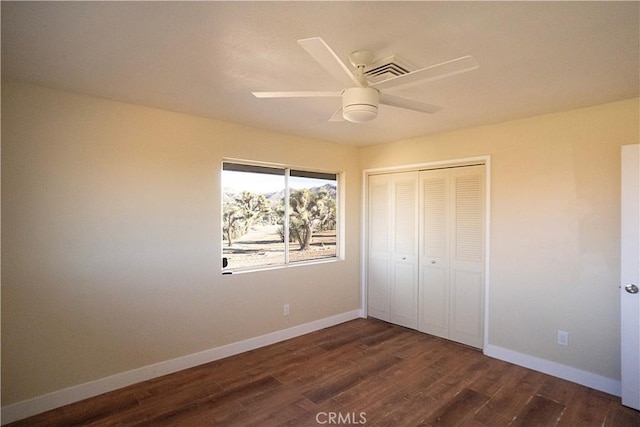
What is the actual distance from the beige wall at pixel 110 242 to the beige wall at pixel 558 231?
250cm

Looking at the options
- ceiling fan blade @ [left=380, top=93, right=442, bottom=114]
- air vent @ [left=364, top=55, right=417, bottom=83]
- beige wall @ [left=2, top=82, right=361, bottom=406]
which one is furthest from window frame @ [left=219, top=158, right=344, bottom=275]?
ceiling fan blade @ [left=380, top=93, right=442, bottom=114]

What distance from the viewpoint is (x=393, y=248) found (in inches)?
169

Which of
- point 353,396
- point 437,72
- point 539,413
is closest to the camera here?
point 437,72

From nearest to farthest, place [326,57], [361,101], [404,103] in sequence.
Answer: [326,57] → [361,101] → [404,103]

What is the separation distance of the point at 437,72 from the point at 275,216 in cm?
267

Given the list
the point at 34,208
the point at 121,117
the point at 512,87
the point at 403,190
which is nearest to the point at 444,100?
the point at 512,87

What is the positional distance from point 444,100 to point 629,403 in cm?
Answer: 276

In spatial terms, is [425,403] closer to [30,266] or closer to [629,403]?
[629,403]

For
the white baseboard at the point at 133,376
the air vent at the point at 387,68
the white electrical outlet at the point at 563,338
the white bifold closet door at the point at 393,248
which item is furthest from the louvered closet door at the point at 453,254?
the air vent at the point at 387,68

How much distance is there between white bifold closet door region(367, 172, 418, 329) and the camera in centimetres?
410

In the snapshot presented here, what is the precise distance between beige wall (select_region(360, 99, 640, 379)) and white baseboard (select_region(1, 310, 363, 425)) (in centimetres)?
235

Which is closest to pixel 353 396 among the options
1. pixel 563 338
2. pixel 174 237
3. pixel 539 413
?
pixel 539 413

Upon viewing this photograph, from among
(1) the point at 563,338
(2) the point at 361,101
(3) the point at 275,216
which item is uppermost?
(2) the point at 361,101

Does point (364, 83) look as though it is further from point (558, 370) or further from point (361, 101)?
point (558, 370)
